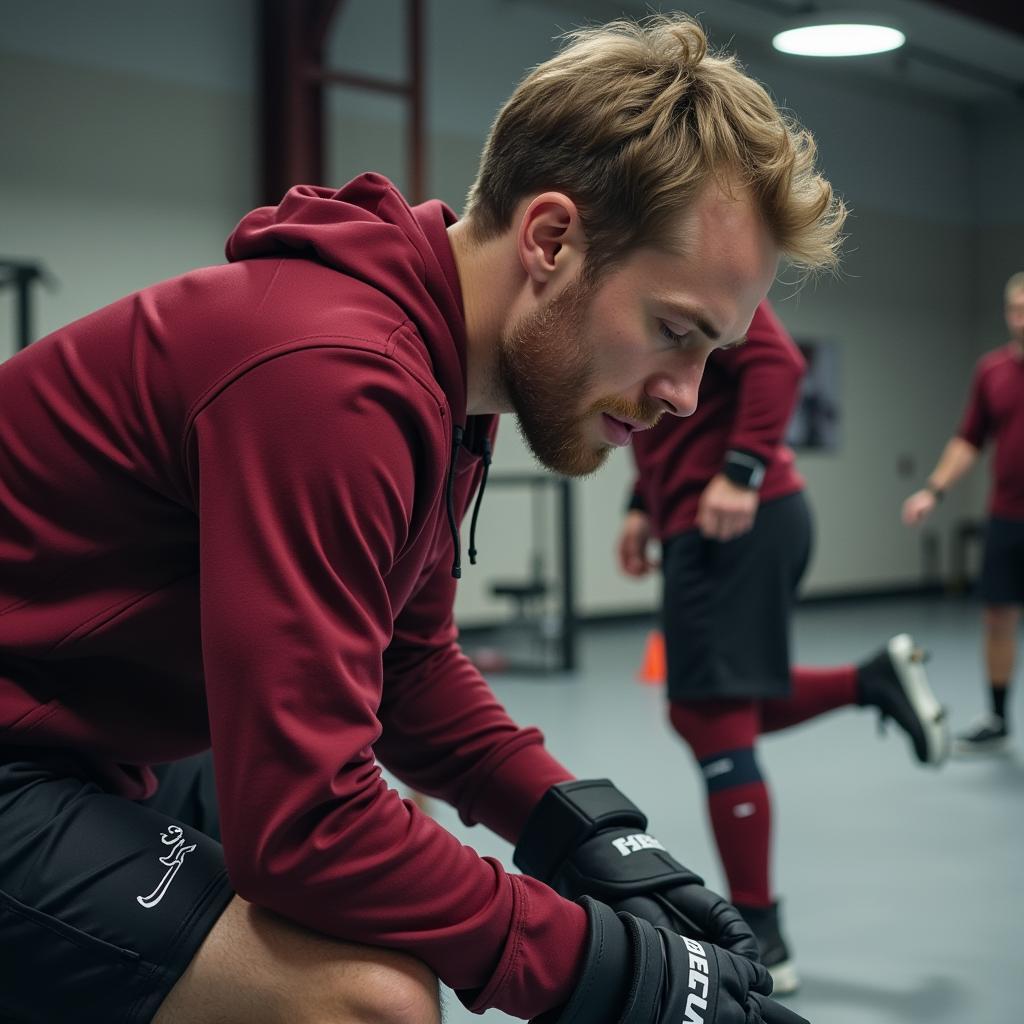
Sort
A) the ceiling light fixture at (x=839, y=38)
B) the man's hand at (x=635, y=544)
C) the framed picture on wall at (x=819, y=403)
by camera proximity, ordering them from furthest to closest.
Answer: the framed picture on wall at (x=819, y=403) < the ceiling light fixture at (x=839, y=38) < the man's hand at (x=635, y=544)

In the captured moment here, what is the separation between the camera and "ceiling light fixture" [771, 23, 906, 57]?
4.49 metres

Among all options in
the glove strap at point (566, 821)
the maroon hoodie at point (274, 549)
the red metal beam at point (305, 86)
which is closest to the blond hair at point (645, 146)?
the maroon hoodie at point (274, 549)

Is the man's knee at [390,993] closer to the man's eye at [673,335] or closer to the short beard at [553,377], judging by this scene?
the short beard at [553,377]

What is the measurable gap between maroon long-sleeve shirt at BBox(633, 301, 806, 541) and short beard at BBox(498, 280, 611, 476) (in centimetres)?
111

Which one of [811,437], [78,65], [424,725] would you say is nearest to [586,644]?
[811,437]

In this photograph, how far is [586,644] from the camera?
698 centimetres

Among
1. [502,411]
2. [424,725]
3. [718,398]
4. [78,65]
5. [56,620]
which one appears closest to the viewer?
[56,620]

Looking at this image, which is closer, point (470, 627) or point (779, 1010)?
point (779, 1010)

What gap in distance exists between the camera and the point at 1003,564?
171 inches

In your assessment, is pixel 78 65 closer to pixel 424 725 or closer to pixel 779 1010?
pixel 424 725

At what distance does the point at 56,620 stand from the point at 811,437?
8.29 m

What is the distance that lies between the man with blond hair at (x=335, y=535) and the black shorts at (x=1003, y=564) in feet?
11.1

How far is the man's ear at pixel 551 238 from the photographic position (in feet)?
3.78

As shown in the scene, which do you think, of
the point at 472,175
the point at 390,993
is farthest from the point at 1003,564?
the point at 472,175
